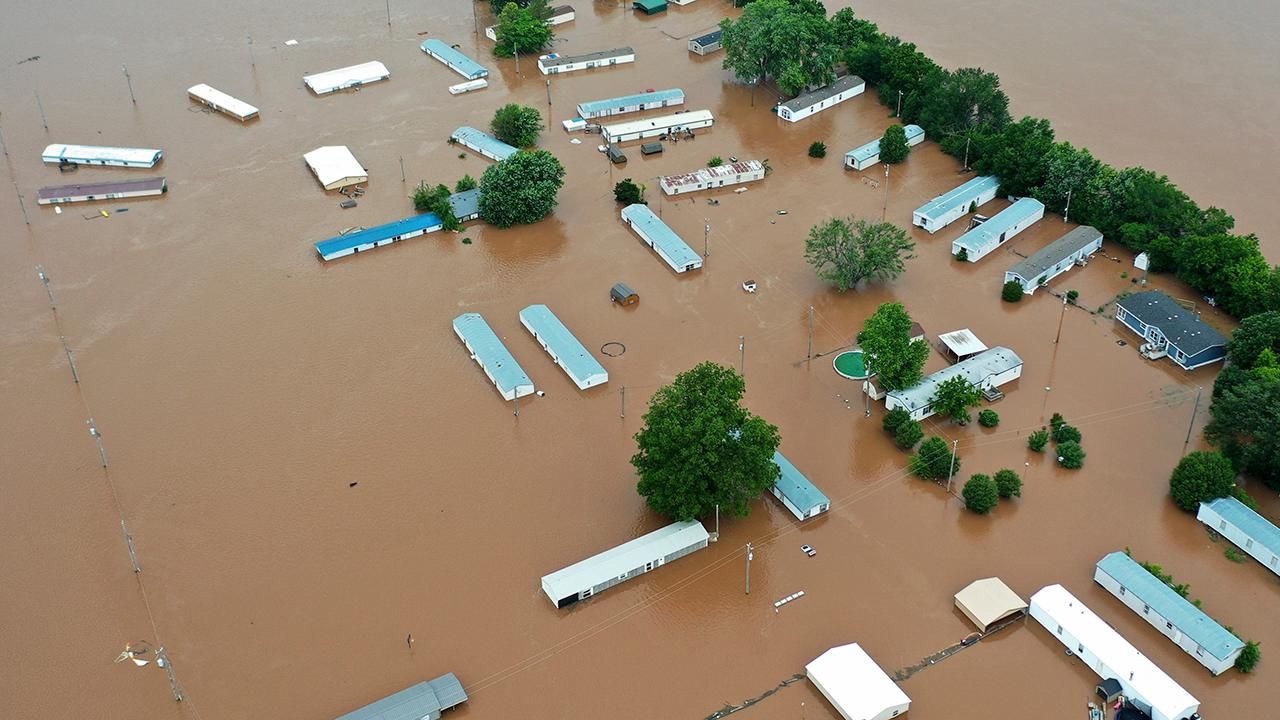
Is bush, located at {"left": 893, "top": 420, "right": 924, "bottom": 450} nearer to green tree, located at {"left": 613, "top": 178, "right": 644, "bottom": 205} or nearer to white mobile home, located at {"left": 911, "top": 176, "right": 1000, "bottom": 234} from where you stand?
white mobile home, located at {"left": 911, "top": 176, "right": 1000, "bottom": 234}

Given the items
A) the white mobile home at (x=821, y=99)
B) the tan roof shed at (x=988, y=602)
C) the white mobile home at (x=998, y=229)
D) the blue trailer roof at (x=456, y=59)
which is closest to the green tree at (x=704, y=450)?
the tan roof shed at (x=988, y=602)

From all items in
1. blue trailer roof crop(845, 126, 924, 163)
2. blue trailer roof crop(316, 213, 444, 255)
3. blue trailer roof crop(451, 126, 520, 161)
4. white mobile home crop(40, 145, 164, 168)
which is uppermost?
blue trailer roof crop(845, 126, 924, 163)

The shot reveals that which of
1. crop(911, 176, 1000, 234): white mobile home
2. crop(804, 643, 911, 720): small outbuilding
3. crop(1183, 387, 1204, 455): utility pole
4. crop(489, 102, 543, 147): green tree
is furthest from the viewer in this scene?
crop(489, 102, 543, 147): green tree

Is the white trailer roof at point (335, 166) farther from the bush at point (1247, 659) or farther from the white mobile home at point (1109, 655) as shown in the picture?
the bush at point (1247, 659)

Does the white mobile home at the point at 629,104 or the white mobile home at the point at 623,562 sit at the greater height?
the white mobile home at the point at 629,104

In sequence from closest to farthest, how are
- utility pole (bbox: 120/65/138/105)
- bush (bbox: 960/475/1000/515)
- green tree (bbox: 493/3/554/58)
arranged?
1. bush (bbox: 960/475/1000/515)
2. utility pole (bbox: 120/65/138/105)
3. green tree (bbox: 493/3/554/58)

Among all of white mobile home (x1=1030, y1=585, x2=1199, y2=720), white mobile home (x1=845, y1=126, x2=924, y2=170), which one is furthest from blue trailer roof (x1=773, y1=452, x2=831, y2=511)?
white mobile home (x1=845, y1=126, x2=924, y2=170)

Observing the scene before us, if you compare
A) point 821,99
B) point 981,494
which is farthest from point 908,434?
point 821,99
